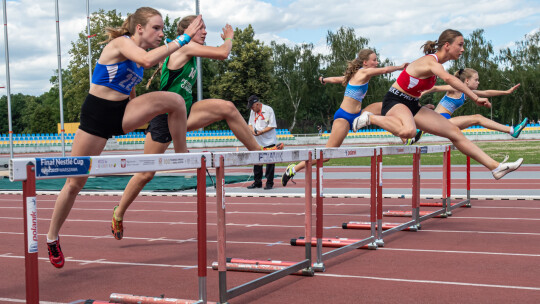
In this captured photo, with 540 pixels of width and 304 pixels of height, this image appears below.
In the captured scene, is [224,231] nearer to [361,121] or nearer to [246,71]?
[361,121]

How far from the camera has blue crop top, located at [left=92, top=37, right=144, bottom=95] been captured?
4.22m

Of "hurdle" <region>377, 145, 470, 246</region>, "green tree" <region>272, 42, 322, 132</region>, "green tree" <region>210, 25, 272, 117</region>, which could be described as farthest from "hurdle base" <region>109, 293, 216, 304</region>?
"green tree" <region>272, 42, 322, 132</region>

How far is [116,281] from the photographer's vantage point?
4.34m

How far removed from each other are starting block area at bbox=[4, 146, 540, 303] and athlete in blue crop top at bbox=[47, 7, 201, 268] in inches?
29.4

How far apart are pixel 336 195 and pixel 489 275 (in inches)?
234

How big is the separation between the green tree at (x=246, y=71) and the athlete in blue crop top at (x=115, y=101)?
44818 mm

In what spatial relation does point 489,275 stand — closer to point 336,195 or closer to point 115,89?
point 115,89

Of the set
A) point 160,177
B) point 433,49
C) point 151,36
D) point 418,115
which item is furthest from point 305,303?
point 160,177

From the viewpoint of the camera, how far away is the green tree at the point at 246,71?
161 ft

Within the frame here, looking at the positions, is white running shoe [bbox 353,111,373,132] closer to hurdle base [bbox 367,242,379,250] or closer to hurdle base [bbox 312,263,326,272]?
hurdle base [bbox 367,242,379,250]

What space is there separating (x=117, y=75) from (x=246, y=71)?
45719mm

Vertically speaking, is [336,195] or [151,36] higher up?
[151,36]

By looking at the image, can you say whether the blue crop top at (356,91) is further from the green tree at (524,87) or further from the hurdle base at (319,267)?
the green tree at (524,87)

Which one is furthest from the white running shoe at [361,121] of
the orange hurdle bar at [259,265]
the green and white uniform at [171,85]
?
the orange hurdle bar at [259,265]
